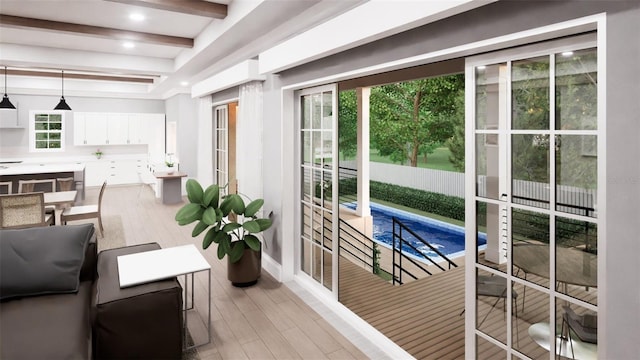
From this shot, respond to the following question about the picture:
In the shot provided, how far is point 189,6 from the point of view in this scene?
344cm

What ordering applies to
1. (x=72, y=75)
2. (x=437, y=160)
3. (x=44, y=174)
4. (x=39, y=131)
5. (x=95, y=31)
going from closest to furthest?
1. (x=95, y=31)
2. (x=44, y=174)
3. (x=72, y=75)
4. (x=39, y=131)
5. (x=437, y=160)

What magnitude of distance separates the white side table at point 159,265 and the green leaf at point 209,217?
1.60 feet

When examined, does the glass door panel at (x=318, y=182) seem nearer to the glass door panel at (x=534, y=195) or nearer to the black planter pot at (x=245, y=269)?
the black planter pot at (x=245, y=269)

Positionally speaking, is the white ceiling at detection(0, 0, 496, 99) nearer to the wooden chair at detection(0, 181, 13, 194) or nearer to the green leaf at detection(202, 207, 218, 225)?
the green leaf at detection(202, 207, 218, 225)

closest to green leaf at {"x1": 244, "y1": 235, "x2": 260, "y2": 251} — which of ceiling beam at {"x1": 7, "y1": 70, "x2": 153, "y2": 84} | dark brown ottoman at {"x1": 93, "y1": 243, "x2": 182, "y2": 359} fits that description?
dark brown ottoman at {"x1": 93, "y1": 243, "x2": 182, "y2": 359}

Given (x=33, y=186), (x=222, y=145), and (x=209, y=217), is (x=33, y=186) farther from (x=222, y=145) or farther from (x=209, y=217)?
(x=209, y=217)

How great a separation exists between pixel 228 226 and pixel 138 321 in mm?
1432

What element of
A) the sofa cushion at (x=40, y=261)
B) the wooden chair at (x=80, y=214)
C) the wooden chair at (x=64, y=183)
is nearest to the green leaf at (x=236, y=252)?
the sofa cushion at (x=40, y=261)

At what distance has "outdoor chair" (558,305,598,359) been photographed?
5.52ft

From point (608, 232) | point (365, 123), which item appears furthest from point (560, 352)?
point (365, 123)

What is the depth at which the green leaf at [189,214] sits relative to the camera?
3543 mm

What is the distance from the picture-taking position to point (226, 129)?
5875 mm

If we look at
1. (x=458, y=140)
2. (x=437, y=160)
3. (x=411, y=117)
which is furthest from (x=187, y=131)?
(x=437, y=160)

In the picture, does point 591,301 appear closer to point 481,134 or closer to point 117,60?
point 481,134
